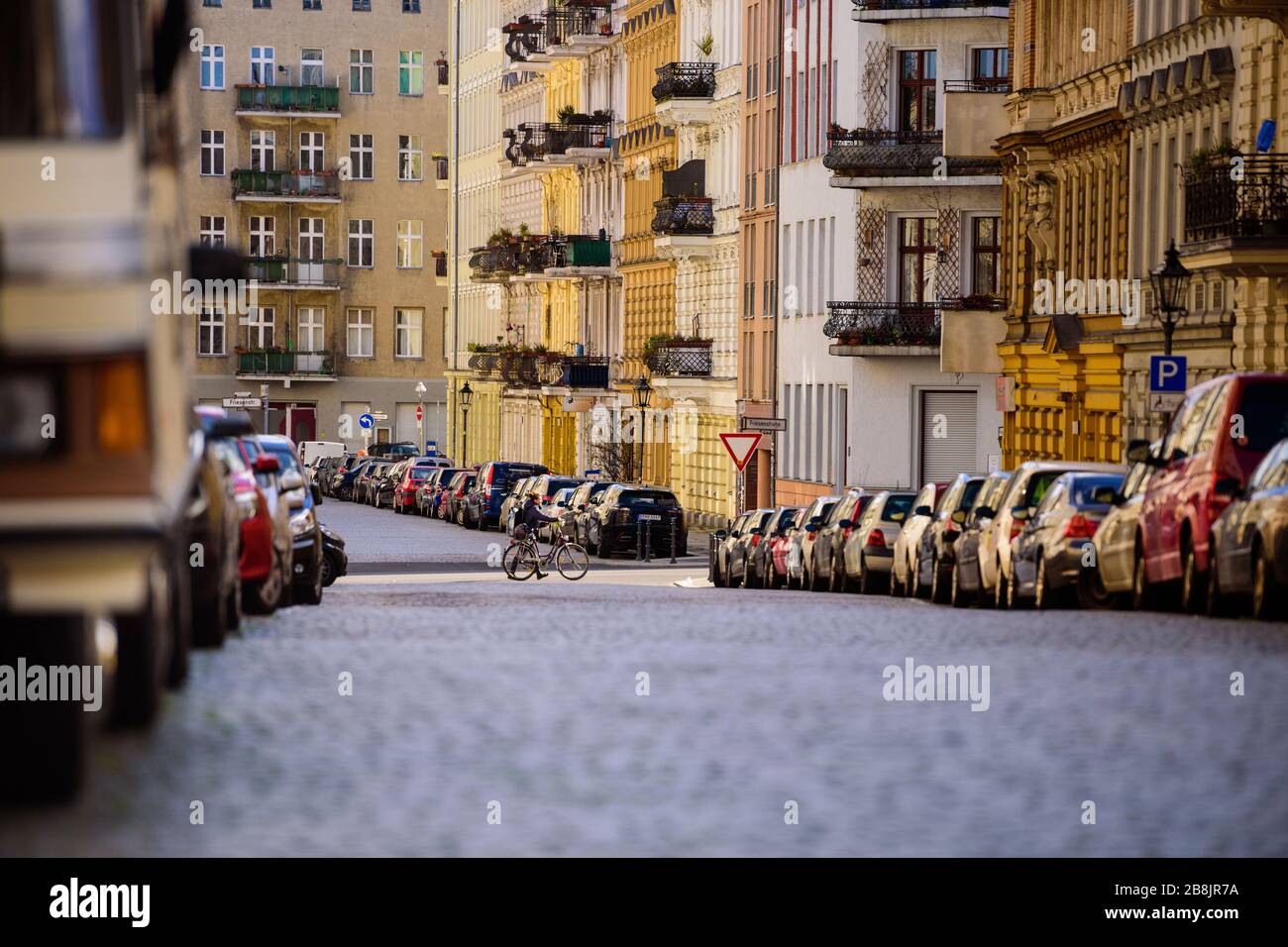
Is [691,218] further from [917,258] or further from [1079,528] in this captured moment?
[1079,528]

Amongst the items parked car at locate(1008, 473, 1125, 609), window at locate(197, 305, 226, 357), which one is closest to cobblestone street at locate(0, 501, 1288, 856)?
parked car at locate(1008, 473, 1125, 609)

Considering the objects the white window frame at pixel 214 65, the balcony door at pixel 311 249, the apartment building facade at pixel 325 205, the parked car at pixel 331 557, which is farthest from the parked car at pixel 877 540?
the white window frame at pixel 214 65

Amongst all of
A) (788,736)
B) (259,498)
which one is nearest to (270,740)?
(788,736)

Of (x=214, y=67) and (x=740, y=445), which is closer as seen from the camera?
(x=740, y=445)

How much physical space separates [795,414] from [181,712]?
6710 centimetres

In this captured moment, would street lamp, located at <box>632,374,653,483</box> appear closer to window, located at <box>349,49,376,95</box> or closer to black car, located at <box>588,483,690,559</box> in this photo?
black car, located at <box>588,483,690,559</box>

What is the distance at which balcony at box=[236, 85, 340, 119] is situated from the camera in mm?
135750

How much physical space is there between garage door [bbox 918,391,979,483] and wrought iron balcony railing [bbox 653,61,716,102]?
20277mm

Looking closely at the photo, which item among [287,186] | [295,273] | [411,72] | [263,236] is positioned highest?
[411,72]

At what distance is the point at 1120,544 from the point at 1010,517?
3942 mm

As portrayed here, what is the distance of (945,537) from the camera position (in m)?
35.1

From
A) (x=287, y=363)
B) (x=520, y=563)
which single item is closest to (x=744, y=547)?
(x=520, y=563)

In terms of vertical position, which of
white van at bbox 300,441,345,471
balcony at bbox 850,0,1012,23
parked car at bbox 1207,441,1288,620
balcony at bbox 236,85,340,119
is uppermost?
balcony at bbox 236,85,340,119

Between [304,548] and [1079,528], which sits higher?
[1079,528]
